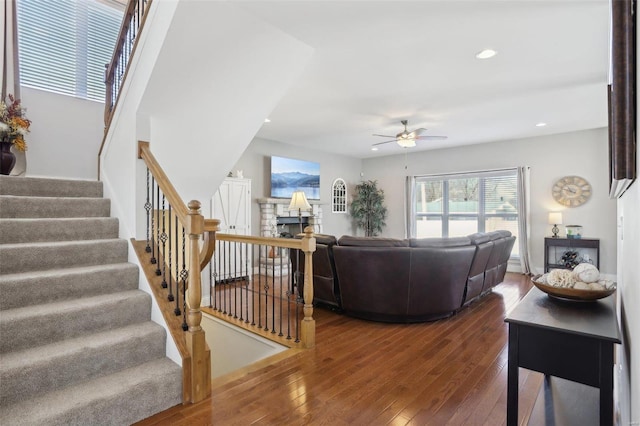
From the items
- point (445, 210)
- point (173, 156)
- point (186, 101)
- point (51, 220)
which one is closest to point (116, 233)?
point (51, 220)

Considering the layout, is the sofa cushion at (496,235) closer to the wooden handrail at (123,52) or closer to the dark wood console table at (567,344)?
the dark wood console table at (567,344)

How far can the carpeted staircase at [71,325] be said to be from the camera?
1.82m

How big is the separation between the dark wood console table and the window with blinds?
553cm

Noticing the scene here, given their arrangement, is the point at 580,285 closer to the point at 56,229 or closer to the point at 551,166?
the point at 56,229

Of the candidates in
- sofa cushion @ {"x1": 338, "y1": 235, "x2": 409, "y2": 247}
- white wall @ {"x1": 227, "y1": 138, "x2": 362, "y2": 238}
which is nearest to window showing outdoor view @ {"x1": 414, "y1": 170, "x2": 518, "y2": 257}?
white wall @ {"x1": 227, "y1": 138, "x2": 362, "y2": 238}

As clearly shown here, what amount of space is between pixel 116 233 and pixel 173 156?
1.03m

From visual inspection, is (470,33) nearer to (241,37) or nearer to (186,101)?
(241,37)

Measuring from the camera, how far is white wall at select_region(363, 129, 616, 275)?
19.5ft

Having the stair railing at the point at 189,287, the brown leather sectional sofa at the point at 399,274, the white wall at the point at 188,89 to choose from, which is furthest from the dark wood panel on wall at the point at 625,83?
the brown leather sectional sofa at the point at 399,274

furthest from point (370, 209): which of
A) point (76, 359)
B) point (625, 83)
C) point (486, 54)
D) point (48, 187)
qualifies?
point (625, 83)

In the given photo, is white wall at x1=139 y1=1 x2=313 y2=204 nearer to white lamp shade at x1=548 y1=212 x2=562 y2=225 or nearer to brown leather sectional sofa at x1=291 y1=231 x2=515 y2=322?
brown leather sectional sofa at x1=291 y1=231 x2=515 y2=322

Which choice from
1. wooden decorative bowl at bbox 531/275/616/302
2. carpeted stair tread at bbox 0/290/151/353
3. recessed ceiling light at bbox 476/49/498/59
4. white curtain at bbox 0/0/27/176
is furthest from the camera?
white curtain at bbox 0/0/27/176

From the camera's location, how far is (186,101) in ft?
10.1

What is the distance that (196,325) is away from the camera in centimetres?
225
